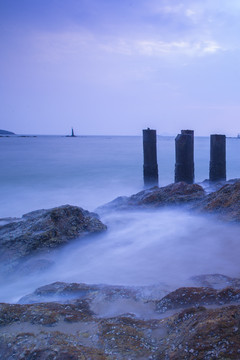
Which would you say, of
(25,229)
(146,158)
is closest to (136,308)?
(25,229)

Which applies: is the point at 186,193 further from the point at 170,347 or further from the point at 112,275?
the point at 170,347

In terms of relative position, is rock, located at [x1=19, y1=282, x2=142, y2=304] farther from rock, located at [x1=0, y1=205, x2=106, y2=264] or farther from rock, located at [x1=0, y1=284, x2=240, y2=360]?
rock, located at [x1=0, y1=205, x2=106, y2=264]

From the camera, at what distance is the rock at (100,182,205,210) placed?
604cm

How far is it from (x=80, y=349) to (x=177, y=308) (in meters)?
0.77

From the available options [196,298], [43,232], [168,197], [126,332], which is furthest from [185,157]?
[126,332]

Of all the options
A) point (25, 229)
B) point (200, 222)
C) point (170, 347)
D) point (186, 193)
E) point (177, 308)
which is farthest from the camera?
point (186, 193)

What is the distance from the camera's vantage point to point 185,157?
924cm

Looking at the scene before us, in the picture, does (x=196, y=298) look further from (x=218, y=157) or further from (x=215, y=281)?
(x=218, y=157)

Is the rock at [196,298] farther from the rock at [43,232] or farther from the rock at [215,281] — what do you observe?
the rock at [43,232]

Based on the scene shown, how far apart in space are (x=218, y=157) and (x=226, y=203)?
514cm

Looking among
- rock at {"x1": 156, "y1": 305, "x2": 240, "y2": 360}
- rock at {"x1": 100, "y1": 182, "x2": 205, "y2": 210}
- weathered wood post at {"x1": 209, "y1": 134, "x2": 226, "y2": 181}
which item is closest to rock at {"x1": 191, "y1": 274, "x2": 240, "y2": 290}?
rock at {"x1": 156, "y1": 305, "x2": 240, "y2": 360}

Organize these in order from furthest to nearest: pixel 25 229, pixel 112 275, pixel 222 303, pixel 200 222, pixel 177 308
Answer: pixel 200 222 < pixel 25 229 < pixel 112 275 < pixel 177 308 < pixel 222 303

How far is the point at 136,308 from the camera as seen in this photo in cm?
216

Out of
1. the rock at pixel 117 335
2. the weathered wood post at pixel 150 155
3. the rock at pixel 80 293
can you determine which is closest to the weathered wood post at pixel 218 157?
the weathered wood post at pixel 150 155
